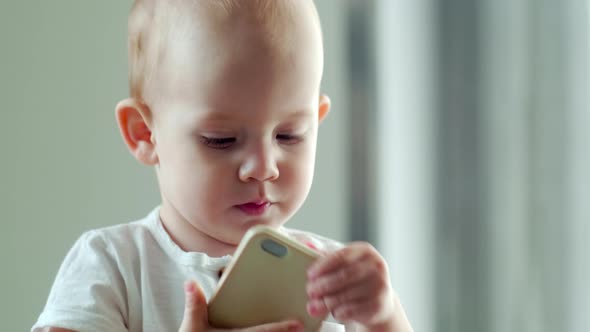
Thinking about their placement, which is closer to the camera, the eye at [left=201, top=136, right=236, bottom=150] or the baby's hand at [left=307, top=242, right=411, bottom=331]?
the baby's hand at [left=307, top=242, right=411, bottom=331]

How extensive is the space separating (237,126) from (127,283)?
0.21m

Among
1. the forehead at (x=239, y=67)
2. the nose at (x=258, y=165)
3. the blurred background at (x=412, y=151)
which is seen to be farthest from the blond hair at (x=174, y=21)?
the blurred background at (x=412, y=151)

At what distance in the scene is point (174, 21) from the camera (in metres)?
0.86

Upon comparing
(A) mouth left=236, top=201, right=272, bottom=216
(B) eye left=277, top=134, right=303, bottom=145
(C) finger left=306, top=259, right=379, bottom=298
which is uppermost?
(B) eye left=277, top=134, right=303, bottom=145

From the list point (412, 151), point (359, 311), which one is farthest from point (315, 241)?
point (412, 151)

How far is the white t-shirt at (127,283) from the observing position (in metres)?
0.85

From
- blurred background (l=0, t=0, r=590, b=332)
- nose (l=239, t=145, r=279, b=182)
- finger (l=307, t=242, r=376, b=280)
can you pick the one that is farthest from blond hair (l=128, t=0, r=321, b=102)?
blurred background (l=0, t=0, r=590, b=332)

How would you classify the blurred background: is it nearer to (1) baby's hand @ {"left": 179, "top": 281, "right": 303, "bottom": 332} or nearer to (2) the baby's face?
(2) the baby's face

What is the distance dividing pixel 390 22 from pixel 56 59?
0.53 m

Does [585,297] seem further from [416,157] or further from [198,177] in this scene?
[198,177]

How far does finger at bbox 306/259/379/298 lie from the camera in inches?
28.1

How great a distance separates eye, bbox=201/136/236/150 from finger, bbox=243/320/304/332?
6.9 inches

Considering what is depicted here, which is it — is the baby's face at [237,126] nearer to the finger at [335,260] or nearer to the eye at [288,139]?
the eye at [288,139]

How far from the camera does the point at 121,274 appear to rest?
894 mm
